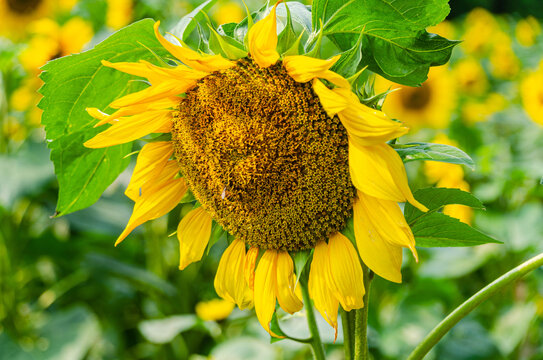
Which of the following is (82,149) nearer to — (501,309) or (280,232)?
(280,232)

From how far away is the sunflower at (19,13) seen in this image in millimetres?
2758

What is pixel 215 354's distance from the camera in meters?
1.45

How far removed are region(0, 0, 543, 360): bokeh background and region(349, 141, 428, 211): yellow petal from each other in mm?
626

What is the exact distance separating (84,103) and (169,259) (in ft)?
5.65

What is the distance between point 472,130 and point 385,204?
247 cm

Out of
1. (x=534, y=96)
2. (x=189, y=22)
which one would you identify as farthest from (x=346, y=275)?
(x=534, y=96)

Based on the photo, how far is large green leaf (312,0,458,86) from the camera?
26.0 inches

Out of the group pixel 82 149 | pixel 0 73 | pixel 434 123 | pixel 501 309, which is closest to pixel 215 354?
pixel 82 149

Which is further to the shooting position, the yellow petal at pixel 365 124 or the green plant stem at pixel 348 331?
the green plant stem at pixel 348 331

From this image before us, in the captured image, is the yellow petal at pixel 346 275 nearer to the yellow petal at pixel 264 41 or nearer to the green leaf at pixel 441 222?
the green leaf at pixel 441 222

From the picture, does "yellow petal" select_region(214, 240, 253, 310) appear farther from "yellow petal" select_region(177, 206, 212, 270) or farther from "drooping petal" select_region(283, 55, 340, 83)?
"drooping petal" select_region(283, 55, 340, 83)

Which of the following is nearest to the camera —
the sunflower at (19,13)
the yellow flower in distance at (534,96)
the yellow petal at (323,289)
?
the yellow petal at (323,289)

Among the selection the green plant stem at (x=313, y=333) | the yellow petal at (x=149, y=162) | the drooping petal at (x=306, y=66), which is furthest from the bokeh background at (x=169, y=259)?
the drooping petal at (x=306, y=66)

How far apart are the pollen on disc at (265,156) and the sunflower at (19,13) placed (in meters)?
2.40
